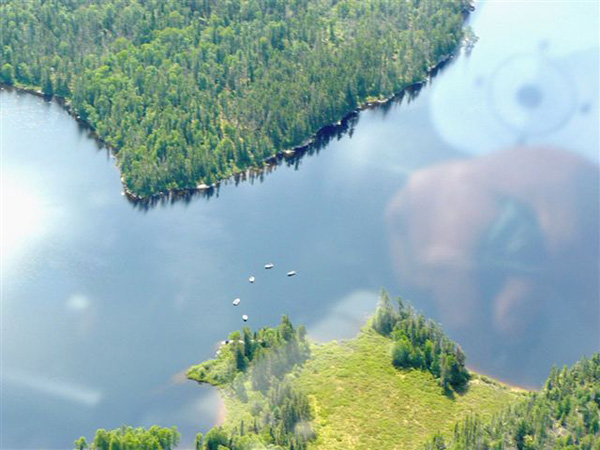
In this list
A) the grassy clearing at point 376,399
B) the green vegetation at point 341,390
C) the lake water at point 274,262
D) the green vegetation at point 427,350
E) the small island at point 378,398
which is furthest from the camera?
the lake water at point 274,262

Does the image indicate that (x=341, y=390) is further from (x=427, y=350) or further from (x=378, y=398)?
(x=427, y=350)

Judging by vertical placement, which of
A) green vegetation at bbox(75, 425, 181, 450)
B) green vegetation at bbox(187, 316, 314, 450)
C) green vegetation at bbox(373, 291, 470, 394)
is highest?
green vegetation at bbox(373, 291, 470, 394)

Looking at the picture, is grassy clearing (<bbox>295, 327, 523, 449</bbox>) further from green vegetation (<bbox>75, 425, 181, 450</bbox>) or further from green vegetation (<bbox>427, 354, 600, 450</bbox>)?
green vegetation (<bbox>75, 425, 181, 450</bbox>)

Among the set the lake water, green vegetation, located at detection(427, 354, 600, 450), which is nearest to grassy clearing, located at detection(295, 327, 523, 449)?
green vegetation, located at detection(427, 354, 600, 450)

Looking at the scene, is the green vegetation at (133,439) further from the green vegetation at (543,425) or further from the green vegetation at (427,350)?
the green vegetation at (427,350)

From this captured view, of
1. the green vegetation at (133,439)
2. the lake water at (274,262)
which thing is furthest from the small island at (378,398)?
the lake water at (274,262)
